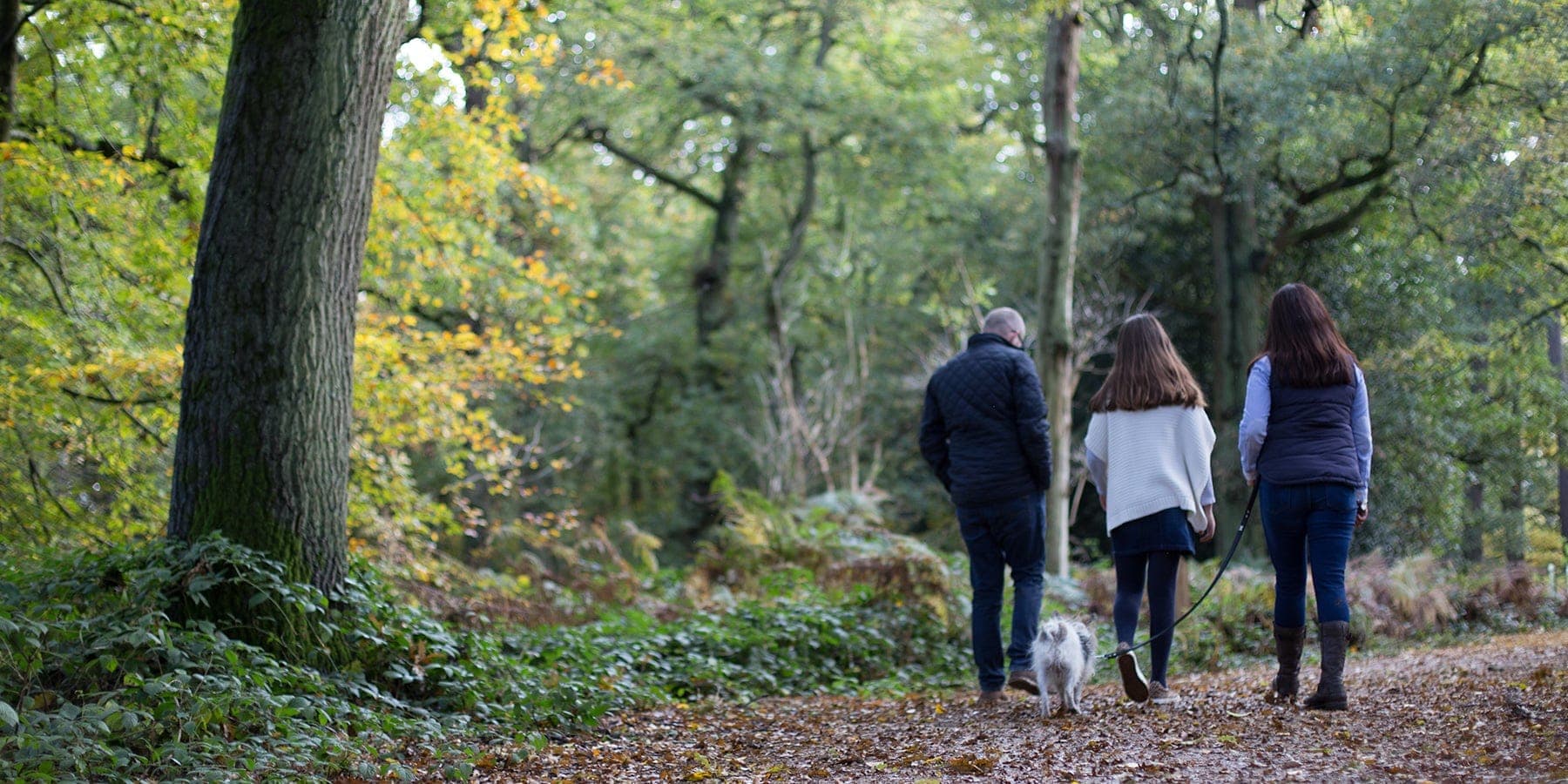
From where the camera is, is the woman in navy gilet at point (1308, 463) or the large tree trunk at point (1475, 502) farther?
the large tree trunk at point (1475, 502)

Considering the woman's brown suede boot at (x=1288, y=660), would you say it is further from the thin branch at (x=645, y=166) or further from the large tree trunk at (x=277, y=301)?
the thin branch at (x=645, y=166)

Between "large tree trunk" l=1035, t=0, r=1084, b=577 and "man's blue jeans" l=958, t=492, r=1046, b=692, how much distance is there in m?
4.92

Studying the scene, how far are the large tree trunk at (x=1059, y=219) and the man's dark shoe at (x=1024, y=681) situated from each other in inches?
208

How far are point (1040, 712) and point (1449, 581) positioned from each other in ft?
29.5

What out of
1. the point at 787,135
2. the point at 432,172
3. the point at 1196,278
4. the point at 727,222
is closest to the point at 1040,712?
the point at 432,172

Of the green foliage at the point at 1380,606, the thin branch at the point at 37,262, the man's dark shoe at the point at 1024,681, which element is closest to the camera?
the man's dark shoe at the point at 1024,681

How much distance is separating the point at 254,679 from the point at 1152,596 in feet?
13.6

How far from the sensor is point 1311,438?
5.74m

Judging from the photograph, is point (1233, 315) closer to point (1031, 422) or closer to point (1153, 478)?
point (1031, 422)

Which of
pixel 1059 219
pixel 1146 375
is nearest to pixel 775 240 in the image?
pixel 1059 219

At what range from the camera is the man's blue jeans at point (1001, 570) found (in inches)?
258

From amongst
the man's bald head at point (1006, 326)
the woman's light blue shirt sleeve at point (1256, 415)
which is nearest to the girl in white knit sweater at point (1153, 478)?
the woman's light blue shirt sleeve at point (1256, 415)

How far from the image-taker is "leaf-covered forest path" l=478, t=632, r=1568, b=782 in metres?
4.45

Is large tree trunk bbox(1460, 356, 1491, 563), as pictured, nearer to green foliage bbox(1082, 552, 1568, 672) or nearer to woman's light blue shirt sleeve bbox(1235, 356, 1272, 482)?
green foliage bbox(1082, 552, 1568, 672)
